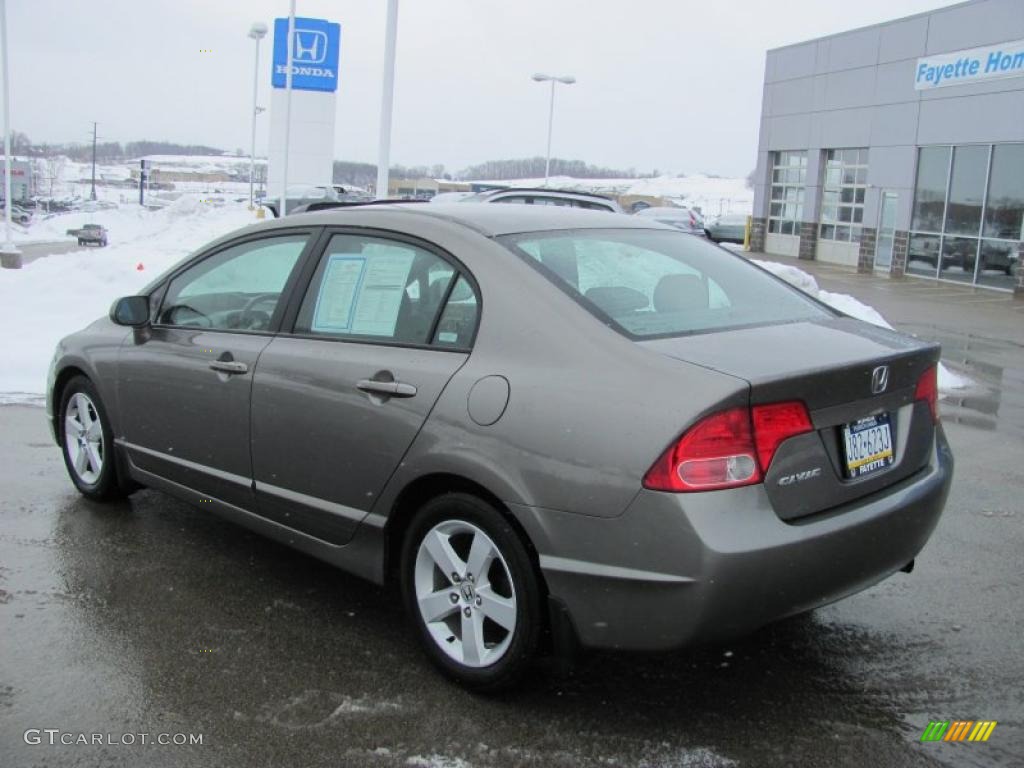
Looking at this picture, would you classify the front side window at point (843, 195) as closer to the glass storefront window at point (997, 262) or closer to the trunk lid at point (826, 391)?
the glass storefront window at point (997, 262)

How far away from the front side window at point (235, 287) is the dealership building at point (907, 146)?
2076 centimetres

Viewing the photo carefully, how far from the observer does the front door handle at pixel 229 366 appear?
4039 mm

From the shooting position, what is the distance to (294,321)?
3.99m

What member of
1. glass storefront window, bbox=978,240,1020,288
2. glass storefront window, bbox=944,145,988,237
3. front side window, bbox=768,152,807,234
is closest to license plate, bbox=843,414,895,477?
glass storefront window, bbox=978,240,1020,288

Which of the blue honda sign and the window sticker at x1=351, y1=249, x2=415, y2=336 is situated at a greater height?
the blue honda sign

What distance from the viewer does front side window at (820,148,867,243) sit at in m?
28.0

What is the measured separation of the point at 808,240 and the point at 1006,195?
9.33 meters

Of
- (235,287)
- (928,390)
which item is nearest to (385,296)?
(235,287)

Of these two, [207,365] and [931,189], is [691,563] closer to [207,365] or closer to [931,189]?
[207,365]

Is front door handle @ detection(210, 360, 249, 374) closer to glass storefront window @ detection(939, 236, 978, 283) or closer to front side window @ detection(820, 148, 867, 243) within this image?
glass storefront window @ detection(939, 236, 978, 283)

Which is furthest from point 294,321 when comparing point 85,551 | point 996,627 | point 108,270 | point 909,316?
point 909,316

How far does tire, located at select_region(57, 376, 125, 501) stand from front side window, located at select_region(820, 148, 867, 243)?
84.2ft

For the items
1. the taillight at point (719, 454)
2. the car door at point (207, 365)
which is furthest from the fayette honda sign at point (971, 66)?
the taillight at point (719, 454)

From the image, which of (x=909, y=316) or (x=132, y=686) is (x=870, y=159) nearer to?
(x=909, y=316)
